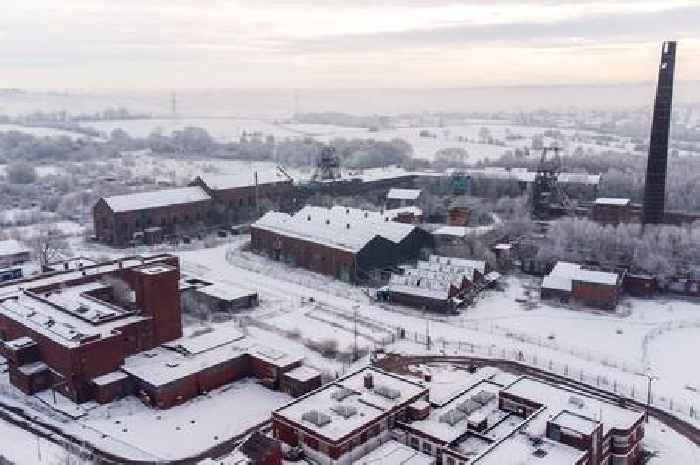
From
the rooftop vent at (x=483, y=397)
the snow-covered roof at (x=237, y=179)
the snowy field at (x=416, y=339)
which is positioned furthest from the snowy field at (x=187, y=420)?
the snow-covered roof at (x=237, y=179)

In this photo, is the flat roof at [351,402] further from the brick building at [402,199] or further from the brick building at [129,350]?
the brick building at [402,199]

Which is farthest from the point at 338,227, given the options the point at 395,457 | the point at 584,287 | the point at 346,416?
the point at 395,457

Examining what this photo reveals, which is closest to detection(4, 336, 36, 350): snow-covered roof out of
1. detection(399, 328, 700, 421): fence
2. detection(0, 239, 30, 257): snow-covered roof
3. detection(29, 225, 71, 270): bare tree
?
detection(29, 225, 71, 270): bare tree

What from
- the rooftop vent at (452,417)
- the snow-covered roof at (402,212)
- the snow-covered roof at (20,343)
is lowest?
the rooftop vent at (452,417)

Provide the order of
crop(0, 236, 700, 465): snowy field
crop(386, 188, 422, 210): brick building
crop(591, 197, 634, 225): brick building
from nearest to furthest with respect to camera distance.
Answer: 1. crop(0, 236, 700, 465): snowy field
2. crop(591, 197, 634, 225): brick building
3. crop(386, 188, 422, 210): brick building

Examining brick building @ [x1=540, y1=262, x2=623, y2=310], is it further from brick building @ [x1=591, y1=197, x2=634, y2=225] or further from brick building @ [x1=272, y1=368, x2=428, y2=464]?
brick building @ [x1=272, y1=368, x2=428, y2=464]

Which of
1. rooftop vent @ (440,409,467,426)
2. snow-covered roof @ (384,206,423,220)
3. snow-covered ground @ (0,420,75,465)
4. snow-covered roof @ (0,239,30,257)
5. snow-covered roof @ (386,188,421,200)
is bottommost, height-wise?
snow-covered ground @ (0,420,75,465)
